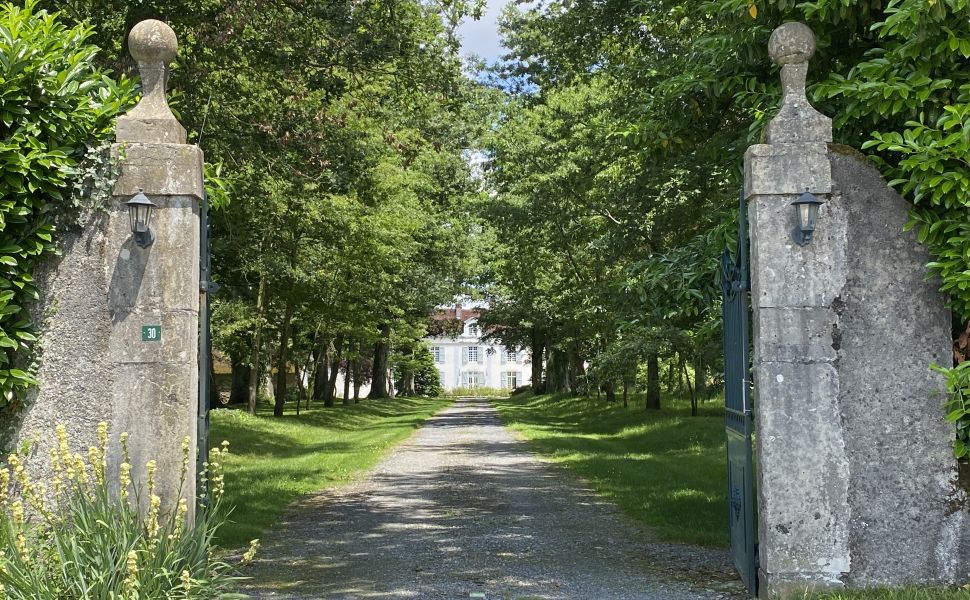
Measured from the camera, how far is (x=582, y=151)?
2014 cm

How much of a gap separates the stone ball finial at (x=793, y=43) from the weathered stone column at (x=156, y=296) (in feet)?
14.0

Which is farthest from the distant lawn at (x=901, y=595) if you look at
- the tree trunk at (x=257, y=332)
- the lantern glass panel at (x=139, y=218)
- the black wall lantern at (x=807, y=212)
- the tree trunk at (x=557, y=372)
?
the tree trunk at (x=557, y=372)

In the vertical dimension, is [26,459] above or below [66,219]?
below

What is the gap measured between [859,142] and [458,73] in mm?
8337

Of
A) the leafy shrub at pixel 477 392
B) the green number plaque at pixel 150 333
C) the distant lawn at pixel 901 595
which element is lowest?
the leafy shrub at pixel 477 392

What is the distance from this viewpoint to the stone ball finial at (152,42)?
6.55m

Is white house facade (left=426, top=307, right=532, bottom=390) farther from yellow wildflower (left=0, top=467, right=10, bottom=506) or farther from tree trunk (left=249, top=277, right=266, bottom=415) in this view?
yellow wildflower (left=0, top=467, right=10, bottom=506)

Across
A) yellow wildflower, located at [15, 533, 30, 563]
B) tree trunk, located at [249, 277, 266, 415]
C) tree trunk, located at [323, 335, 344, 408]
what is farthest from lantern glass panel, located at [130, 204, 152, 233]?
tree trunk, located at [323, 335, 344, 408]

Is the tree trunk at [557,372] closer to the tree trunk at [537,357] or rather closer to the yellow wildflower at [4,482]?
the tree trunk at [537,357]

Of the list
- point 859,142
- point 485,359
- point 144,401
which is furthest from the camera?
point 485,359

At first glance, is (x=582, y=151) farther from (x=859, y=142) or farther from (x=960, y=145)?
(x=960, y=145)

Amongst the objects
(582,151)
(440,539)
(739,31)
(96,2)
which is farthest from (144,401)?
(582,151)

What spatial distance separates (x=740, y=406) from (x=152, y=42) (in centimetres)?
511

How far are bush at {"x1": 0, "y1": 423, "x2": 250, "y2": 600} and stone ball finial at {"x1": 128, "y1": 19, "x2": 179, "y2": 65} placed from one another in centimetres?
274
